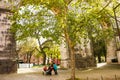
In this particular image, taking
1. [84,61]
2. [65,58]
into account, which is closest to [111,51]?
[84,61]

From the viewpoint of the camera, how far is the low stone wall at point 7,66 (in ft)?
61.8

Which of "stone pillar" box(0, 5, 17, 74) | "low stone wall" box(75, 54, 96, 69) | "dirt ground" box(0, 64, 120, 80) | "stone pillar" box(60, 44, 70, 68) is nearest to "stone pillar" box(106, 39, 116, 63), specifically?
"low stone wall" box(75, 54, 96, 69)

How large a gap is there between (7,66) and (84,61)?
8.87 meters

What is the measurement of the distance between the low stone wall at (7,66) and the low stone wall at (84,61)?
281 inches

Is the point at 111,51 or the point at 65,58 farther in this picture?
the point at 111,51

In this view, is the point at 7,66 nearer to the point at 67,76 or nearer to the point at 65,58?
the point at 67,76

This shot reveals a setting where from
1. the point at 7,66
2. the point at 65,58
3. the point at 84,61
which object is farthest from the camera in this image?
the point at 84,61

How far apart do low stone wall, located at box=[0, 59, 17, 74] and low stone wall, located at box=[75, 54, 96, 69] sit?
Answer: 7140 mm

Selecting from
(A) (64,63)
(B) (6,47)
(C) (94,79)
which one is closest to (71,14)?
(C) (94,79)

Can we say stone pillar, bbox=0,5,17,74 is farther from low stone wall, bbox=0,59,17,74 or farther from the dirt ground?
the dirt ground

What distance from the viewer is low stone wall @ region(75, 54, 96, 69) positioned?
23.4 m

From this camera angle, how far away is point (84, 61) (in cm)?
2391

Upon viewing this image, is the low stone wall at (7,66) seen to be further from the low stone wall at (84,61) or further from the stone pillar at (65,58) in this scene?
the low stone wall at (84,61)

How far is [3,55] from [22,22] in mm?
6315
